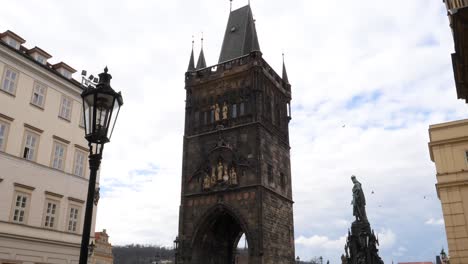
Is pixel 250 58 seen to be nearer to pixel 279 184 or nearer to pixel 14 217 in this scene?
pixel 279 184

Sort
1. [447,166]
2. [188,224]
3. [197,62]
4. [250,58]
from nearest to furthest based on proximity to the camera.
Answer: [447,166]
[188,224]
[250,58]
[197,62]

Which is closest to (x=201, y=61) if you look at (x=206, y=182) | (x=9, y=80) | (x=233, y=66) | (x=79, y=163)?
(x=233, y=66)

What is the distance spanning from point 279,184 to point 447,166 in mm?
14049

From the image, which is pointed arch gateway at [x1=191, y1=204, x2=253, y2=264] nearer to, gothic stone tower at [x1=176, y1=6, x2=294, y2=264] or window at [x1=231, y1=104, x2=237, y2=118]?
gothic stone tower at [x1=176, y1=6, x2=294, y2=264]

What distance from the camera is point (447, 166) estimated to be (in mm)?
28250

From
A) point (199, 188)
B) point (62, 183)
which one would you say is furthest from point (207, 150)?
point (62, 183)

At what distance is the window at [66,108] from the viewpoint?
23.6m

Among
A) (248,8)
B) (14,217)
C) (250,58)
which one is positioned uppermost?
(248,8)

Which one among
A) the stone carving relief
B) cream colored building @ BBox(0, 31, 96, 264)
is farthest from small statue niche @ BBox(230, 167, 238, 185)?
cream colored building @ BBox(0, 31, 96, 264)

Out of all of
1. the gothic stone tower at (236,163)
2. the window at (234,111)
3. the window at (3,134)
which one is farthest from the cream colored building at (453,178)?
the window at (3,134)

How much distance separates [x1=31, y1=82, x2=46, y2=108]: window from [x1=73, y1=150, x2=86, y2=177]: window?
132 inches

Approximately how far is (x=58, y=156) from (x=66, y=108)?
2.80 m

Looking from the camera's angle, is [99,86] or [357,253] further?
[357,253]

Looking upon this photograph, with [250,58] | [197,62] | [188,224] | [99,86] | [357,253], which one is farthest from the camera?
[197,62]
